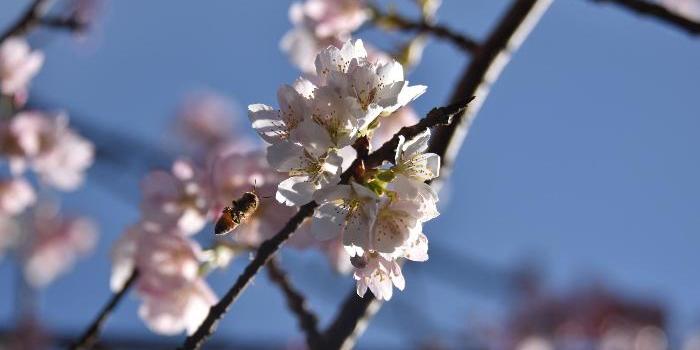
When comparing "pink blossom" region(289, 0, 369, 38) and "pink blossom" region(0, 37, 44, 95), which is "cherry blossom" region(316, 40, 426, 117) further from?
"pink blossom" region(0, 37, 44, 95)

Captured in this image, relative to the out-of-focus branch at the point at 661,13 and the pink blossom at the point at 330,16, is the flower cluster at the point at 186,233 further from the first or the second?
the out-of-focus branch at the point at 661,13

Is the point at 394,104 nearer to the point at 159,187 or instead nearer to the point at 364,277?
the point at 364,277

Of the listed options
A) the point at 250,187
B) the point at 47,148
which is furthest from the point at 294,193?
the point at 47,148

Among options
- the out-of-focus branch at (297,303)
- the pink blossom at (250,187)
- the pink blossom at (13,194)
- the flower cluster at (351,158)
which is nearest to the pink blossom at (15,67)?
the pink blossom at (13,194)

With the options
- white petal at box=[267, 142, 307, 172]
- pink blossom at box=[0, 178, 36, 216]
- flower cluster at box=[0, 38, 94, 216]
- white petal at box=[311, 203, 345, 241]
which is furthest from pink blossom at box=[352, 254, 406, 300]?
pink blossom at box=[0, 178, 36, 216]

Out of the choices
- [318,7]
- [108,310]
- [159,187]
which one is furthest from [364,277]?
[318,7]

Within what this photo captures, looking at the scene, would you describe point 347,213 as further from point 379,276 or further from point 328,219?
point 379,276
